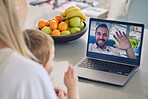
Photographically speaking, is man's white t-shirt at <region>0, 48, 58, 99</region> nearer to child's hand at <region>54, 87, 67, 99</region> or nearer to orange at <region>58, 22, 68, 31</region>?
child's hand at <region>54, 87, 67, 99</region>

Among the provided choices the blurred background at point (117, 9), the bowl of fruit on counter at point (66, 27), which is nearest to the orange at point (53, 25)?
the bowl of fruit on counter at point (66, 27)

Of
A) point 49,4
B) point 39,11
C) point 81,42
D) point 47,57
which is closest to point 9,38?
point 47,57

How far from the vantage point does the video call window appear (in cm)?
127

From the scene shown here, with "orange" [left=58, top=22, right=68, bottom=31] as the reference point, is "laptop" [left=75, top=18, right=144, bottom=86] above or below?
below

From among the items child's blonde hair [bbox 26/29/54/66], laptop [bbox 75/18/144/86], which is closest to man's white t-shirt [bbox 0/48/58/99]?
child's blonde hair [bbox 26/29/54/66]

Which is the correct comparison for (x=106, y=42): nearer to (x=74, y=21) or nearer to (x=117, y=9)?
(x=74, y=21)

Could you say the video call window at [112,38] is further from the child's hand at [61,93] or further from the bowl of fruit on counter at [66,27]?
the child's hand at [61,93]

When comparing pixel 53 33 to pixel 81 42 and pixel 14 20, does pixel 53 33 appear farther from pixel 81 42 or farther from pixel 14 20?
pixel 14 20

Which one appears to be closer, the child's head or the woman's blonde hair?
the woman's blonde hair

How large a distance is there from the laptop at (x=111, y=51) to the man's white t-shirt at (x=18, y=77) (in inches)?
21.9

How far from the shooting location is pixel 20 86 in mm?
619

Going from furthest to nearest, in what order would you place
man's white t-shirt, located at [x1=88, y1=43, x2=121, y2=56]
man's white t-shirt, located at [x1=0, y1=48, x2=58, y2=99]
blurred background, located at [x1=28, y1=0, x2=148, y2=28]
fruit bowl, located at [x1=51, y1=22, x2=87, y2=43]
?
blurred background, located at [x1=28, y1=0, x2=148, y2=28], fruit bowl, located at [x1=51, y1=22, x2=87, y2=43], man's white t-shirt, located at [x1=88, y1=43, x2=121, y2=56], man's white t-shirt, located at [x1=0, y1=48, x2=58, y2=99]

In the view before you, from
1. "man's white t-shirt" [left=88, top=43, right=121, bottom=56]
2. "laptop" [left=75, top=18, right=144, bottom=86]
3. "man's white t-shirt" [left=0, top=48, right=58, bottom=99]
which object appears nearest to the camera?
"man's white t-shirt" [left=0, top=48, right=58, bottom=99]

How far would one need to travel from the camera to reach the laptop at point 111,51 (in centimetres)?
122
